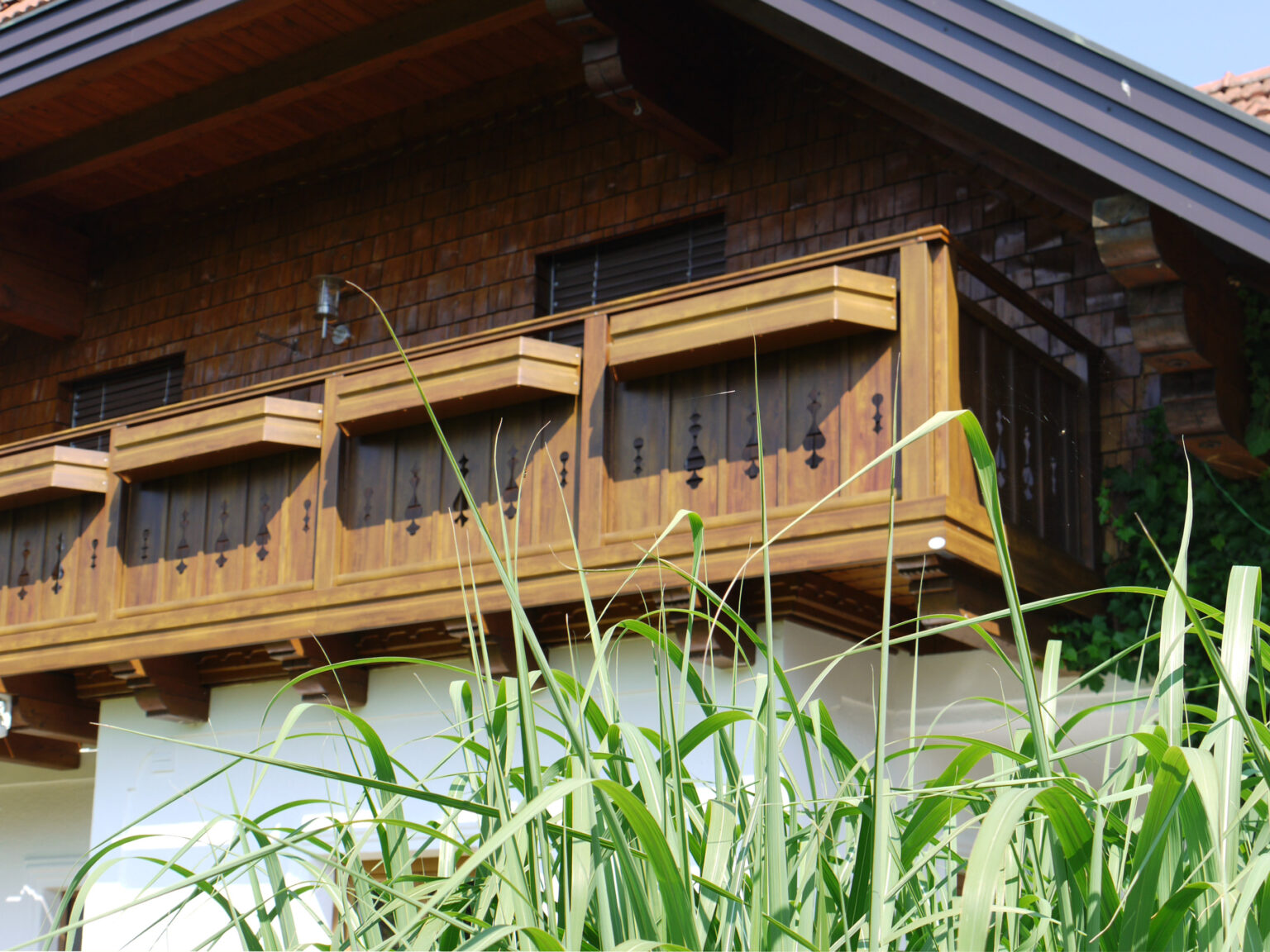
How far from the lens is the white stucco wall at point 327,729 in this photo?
6980 millimetres

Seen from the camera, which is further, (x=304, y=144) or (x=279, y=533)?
(x=304, y=144)

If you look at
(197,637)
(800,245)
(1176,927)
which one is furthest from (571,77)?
(1176,927)

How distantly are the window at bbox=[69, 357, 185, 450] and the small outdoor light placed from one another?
1.74 m

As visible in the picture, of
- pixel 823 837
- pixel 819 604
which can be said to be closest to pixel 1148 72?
pixel 819 604

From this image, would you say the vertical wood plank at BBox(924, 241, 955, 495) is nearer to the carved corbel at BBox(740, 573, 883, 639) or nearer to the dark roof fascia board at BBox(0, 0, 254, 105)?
the carved corbel at BBox(740, 573, 883, 639)

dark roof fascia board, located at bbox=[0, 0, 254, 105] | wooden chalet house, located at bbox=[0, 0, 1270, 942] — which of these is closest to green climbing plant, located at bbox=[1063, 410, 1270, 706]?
wooden chalet house, located at bbox=[0, 0, 1270, 942]

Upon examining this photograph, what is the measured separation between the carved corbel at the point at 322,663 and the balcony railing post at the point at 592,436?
166 cm

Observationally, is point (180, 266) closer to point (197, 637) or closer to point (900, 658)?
point (197, 637)

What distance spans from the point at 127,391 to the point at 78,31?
344cm

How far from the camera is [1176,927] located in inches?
42.3

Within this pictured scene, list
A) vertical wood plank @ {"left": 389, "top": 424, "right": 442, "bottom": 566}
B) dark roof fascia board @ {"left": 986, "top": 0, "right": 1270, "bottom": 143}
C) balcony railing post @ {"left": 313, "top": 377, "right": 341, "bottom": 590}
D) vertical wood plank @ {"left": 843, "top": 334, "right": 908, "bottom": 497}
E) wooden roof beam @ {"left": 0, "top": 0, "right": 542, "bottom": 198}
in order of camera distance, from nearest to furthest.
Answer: dark roof fascia board @ {"left": 986, "top": 0, "right": 1270, "bottom": 143} < vertical wood plank @ {"left": 843, "top": 334, "right": 908, "bottom": 497} < vertical wood plank @ {"left": 389, "top": 424, "right": 442, "bottom": 566} < balcony railing post @ {"left": 313, "top": 377, "right": 341, "bottom": 590} < wooden roof beam @ {"left": 0, "top": 0, "right": 542, "bottom": 198}

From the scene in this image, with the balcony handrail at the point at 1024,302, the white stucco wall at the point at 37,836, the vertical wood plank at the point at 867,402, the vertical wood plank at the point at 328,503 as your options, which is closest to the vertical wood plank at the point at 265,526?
the vertical wood plank at the point at 328,503

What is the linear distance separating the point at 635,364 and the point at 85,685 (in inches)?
187

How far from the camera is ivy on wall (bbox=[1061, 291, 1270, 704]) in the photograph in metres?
6.59
